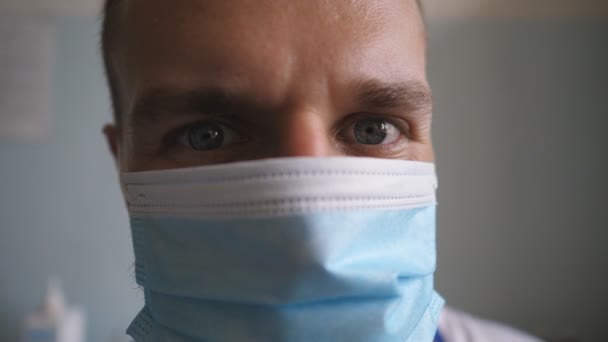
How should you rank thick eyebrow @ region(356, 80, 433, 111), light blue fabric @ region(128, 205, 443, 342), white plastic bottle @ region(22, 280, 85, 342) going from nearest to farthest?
light blue fabric @ region(128, 205, 443, 342) → thick eyebrow @ region(356, 80, 433, 111) → white plastic bottle @ region(22, 280, 85, 342)

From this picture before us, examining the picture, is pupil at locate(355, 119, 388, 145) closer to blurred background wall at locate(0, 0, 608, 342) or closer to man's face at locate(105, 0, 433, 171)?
man's face at locate(105, 0, 433, 171)

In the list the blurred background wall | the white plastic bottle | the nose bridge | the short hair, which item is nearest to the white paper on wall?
the blurred background wall

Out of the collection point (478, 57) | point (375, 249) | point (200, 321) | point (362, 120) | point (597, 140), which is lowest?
point (200, 321)

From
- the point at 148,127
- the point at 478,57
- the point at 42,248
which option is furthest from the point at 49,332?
the point at 478,57

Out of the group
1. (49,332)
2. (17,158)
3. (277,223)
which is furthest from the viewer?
(17,158)

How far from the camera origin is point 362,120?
0.56 metres

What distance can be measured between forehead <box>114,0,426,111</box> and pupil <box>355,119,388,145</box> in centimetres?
8

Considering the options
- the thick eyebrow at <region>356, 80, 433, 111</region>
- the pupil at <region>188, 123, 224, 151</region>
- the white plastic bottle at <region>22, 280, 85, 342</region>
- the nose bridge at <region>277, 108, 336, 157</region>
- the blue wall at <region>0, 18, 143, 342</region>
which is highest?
Result: the thick eyebrow at <region>356, 80, 433, 111</region>

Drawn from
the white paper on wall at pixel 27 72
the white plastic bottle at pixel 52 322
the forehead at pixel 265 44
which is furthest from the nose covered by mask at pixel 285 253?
the white paper on wall at pixel 27 72

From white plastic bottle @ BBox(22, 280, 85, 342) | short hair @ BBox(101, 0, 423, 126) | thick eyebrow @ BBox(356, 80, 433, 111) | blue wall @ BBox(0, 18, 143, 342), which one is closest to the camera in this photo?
thick eyebrow @ BBox(356, 80, 433, 111)

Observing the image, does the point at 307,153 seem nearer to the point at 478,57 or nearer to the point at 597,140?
the point at 478,57

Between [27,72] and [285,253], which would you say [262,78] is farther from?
[27,72]

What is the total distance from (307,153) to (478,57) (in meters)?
1.07

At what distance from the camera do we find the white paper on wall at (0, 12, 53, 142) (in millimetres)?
1241
